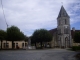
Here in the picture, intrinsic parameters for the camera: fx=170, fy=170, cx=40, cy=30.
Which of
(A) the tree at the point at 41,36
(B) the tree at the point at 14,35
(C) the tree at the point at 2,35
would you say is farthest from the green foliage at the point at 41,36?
(C) the tree at the point at 2,35

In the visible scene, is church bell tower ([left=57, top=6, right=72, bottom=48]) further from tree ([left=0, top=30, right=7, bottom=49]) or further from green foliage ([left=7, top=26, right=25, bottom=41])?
tree ([left=0, top=30, right=7, bottom=49])

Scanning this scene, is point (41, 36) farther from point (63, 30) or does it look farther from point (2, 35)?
point (63, 30)

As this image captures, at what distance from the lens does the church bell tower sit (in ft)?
269

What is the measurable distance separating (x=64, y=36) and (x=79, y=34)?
616 inches

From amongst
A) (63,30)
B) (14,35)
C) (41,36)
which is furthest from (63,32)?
(14,35)

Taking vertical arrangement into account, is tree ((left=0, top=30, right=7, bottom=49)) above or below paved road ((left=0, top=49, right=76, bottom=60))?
above

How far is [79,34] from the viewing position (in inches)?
2670

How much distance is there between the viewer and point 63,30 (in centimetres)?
8400

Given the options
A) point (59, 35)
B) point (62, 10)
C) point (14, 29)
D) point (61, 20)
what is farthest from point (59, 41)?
point (14, 29)

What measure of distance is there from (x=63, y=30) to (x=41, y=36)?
17910 millimetres

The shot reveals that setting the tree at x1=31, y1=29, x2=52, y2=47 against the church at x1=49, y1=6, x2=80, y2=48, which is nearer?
the tree at x1=31, y1=29, x2=52, y2=47

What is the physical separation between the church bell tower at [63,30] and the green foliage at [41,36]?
13.0 meters

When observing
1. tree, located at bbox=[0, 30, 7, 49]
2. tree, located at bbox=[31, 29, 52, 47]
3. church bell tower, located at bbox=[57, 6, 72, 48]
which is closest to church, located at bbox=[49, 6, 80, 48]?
church bell tower, located at bbox=[57, 6, 72, 48]

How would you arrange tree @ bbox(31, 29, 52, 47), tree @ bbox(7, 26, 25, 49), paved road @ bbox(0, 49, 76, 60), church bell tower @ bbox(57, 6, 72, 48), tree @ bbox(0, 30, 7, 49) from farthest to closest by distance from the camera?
church bell tower @ bbox(57, 6, 72, 48) < tree @ bbox(31, 29, 52, 47) < tree @ bbox(7, 26, 25, 49) < tree @ bbox(0, 30, 7, 49) < paved road @ bbox(0, 49, 76, 60)
